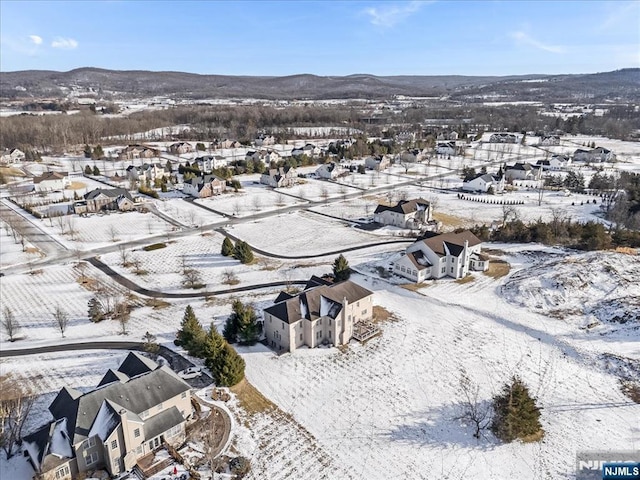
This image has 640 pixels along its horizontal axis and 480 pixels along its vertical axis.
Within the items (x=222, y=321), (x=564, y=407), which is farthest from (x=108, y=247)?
(x=564, y=407)

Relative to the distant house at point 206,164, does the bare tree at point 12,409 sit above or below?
below

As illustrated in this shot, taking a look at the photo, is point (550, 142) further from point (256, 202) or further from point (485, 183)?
point (256, 202)

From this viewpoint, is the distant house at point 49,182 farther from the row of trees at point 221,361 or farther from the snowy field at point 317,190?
the row of trees at point 221,361

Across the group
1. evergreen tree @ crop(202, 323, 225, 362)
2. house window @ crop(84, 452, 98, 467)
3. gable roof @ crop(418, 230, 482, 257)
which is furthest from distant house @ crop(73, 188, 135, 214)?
house window @ crop(84, 452, 98, 467)

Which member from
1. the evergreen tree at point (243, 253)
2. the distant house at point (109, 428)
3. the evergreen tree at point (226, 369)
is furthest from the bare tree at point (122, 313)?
the evergreen tree at point (243, 253)

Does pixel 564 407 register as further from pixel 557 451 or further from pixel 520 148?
pixel 520 148

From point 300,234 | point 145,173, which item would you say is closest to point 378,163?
point 300,234
